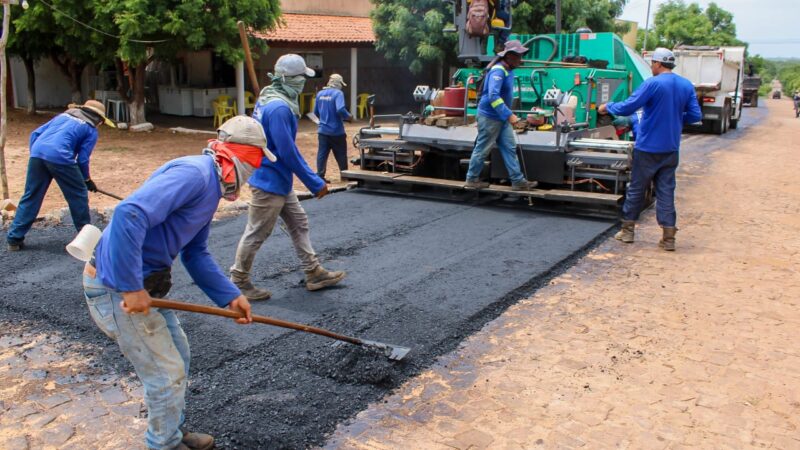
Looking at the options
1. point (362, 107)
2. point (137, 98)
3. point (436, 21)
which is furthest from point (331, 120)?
point (362, 107)

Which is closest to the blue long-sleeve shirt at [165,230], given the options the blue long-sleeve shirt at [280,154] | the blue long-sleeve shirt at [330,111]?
the blue long-sleeve shirt at [280,154]

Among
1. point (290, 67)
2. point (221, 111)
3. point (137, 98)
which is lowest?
point (221, 111)

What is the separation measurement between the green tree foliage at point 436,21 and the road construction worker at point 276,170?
1332 centimetres

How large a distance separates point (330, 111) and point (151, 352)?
274 inches

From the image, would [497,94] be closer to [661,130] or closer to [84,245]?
[661,130]

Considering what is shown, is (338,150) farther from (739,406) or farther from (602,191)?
(739,406)

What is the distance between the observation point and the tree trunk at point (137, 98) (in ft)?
51.4

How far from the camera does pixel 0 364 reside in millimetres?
4047

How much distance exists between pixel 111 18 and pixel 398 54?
814 centimetres

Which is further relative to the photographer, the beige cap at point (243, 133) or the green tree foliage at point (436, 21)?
the green tree foliage at point (436, 21)

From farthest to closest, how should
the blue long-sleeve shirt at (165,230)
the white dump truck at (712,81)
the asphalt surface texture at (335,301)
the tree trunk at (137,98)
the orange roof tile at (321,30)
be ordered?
the white dump truck at (712,81) < the orange roof tile at (321,30) < the tree trunk at (137,98) < the asphalt surface texture at (335,301) < the blue long-sleeve shirt at (165,230)

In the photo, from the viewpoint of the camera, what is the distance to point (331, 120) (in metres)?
9.51

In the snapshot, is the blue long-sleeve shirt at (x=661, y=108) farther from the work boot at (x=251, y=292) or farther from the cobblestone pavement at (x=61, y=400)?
the cobblestone pavement at (x=61, y=400)

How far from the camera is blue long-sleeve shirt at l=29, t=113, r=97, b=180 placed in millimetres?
6035
